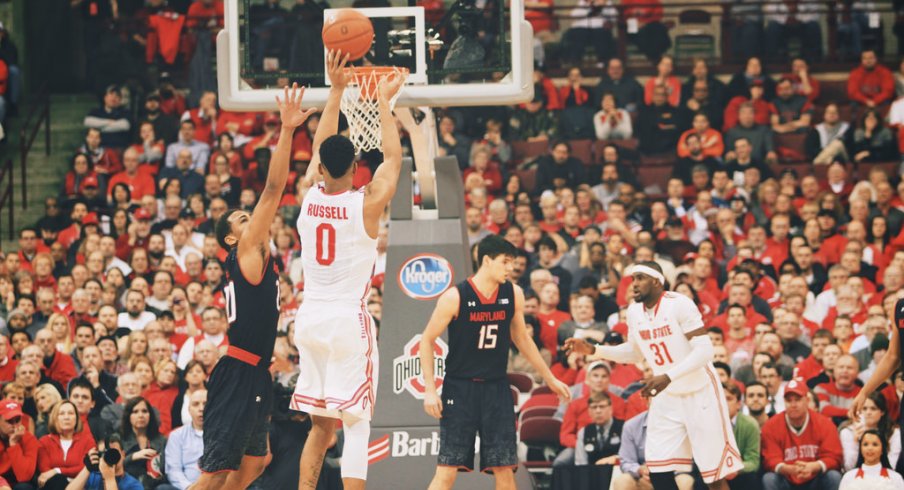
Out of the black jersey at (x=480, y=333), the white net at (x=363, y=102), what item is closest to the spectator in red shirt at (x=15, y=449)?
the white net at (x=363, y=102)

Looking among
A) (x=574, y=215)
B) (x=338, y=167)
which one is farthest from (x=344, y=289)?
(x=574, y=215)

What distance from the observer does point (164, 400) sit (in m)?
12.7

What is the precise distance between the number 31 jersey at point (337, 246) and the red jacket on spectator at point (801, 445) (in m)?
4.54

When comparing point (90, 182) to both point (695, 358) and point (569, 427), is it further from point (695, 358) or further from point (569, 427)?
point (695, 358)

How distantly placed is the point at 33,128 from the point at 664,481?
12758 mm

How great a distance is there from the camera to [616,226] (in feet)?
52.0

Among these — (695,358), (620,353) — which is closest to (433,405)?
(620,353)

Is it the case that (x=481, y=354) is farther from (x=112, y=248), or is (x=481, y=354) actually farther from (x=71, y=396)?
(x=112, y=248)

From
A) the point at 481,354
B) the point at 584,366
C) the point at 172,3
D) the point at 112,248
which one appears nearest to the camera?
the point at 481,354

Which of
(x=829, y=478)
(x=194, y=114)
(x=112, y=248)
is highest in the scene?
(x=194, y=114)

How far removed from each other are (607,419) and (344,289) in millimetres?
4174

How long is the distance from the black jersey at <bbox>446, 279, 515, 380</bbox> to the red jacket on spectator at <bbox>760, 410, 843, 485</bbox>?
3361 mm

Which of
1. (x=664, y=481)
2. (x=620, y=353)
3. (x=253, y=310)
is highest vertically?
(x=253, y=310)

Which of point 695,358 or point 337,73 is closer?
point 337,73
